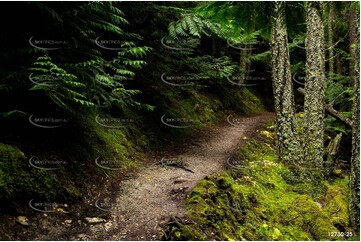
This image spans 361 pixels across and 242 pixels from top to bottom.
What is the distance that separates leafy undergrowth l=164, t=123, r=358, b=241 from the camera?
5.72 metres

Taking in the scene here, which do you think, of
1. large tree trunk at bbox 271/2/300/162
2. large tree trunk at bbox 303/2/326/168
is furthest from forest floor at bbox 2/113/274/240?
large tree trunk at bbox 303/2/326/168

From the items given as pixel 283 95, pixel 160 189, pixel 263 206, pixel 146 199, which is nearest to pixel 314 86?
pixel 283 95

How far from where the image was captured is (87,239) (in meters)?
4.92

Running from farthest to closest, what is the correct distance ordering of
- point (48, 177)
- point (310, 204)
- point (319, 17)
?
1. point (319, 17)
2. point (310, 204)
3. point (48, 177)

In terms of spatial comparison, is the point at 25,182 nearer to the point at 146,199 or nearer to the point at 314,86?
the point at 146,199

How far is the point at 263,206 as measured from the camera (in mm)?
7418

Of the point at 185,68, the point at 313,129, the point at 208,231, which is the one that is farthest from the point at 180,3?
the point at 208,231

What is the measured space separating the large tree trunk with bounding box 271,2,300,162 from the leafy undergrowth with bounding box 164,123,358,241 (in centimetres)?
60

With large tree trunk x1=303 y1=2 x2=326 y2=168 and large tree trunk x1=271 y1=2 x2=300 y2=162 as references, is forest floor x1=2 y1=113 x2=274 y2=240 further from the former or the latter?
large tree trunk x1=303 y1=2 x2=326 y2=168

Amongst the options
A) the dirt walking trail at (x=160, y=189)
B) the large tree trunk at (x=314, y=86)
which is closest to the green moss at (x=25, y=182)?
the dirt walking trail at (x=160, y=189)

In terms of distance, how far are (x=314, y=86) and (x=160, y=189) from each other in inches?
220

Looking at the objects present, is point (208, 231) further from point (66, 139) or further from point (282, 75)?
point (282, 75)

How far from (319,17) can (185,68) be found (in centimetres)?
586

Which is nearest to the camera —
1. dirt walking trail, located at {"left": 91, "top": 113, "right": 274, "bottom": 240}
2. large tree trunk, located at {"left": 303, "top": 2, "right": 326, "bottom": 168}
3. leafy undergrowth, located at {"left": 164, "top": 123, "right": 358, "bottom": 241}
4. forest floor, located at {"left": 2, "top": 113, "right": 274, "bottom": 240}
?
forest floor, located at {"left": 2, "top": 113, "right": 274, "bottom": 240}
